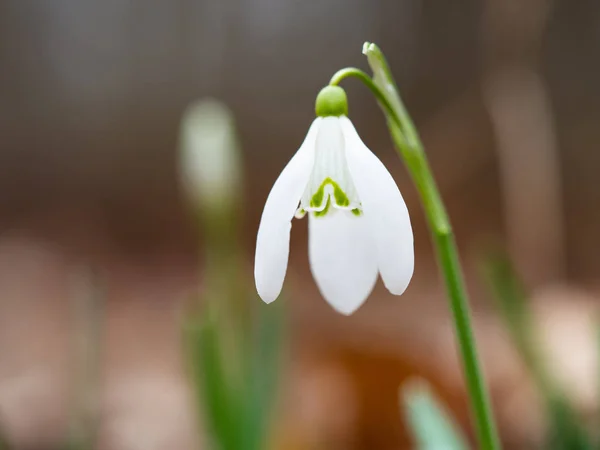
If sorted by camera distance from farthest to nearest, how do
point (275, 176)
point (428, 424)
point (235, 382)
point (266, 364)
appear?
1. point (275, 176)
2. point (235, 382)
3. point (266, 364)
4. point (428, 424)

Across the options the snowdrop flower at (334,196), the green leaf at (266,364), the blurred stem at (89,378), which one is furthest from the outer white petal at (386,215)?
the blurred stem at (89,378)

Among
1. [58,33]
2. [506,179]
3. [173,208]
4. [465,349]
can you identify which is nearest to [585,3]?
[506,179]

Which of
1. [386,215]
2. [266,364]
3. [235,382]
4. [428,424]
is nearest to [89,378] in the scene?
[235,382]

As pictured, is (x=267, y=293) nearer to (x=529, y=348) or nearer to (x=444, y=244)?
(x=444, y=244)

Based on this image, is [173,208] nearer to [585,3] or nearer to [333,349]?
[333,349]

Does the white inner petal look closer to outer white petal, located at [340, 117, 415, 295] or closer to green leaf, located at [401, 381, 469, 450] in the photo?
outer white petal, located at [340, 117, 415, 295]


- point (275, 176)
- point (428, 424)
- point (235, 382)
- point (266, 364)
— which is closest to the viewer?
point (428, 424)
